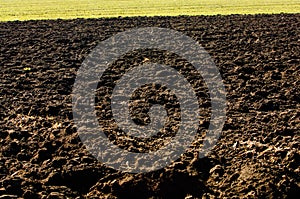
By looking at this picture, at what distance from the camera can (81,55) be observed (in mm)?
14586

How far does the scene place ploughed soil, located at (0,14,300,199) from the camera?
614cm

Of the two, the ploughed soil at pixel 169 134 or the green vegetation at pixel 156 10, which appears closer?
the ploughed soil at pixel 169 134

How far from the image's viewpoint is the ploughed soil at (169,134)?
6.14 m

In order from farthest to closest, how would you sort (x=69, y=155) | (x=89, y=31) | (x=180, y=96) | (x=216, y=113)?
(x=89, y=31) < (x=180, y=96) < (x=216, y=113) < (x=69, y=155)

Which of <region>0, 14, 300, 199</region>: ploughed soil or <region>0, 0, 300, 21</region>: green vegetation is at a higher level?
<region>0, 0, 300, 21</region>: green vegetation

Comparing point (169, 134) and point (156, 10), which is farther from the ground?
point (156, 10)

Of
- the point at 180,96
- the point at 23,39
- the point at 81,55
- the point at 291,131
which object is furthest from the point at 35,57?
the point at 291,131

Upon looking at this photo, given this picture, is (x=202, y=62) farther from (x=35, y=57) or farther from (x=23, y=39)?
(x=23, y=39)

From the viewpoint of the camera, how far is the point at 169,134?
800 cm

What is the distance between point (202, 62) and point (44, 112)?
5.32m

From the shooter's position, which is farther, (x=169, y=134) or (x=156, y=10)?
(x=156, y=10)

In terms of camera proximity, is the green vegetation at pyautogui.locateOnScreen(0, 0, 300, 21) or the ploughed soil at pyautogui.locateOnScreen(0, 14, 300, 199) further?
the green vegetation at pyautogui.locateOnScreen(0, 0, 300, 21)

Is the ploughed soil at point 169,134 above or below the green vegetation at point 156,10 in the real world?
below

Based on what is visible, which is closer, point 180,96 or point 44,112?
point 44,112
